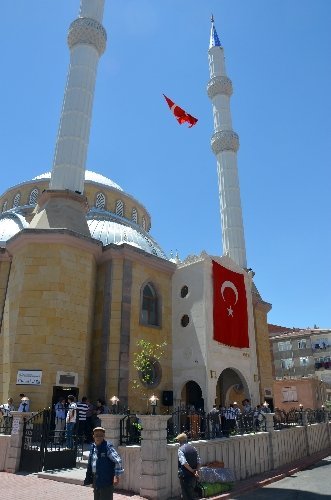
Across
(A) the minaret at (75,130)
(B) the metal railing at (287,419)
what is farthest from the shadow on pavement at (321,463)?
(A) the minaret at (75,130)

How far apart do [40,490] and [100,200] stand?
80.8 ft

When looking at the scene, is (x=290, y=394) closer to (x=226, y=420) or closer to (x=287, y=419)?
(x=287, y=419)

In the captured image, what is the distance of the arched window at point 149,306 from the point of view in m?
21.5

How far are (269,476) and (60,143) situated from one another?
20.5m

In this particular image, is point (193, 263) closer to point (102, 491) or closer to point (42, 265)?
point (42, 265)

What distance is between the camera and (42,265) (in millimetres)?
18219

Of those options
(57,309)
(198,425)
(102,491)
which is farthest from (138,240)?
(102,491)

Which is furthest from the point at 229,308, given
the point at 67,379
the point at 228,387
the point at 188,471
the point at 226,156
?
the point at 226,156

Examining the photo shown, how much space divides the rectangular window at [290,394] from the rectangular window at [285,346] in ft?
65.0

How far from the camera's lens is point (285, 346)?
53594 mm

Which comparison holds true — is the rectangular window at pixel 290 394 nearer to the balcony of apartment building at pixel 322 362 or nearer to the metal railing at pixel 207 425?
the balcony of apartment building at pixel 322 362

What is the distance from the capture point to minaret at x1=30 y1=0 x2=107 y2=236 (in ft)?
68.2

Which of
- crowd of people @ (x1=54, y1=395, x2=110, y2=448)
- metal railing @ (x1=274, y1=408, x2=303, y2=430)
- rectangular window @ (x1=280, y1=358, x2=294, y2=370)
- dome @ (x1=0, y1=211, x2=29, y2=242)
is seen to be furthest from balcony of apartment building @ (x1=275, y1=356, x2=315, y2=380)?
crowd of people @ (x1=54, y1=395, x2=110, y2=448)

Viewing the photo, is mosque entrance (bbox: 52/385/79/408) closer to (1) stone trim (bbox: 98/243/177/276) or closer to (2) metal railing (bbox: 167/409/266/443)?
(2) metal railing (bbox: 167/409/266/443)
